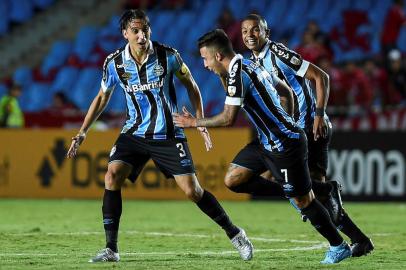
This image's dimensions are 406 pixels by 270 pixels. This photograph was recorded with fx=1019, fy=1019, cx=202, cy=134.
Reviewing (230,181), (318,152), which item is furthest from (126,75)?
(318,152)

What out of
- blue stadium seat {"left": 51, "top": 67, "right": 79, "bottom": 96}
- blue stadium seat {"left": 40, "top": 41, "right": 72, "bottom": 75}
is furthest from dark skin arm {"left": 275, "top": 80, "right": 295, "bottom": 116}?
blue stadium seat {"left": 40, "top": 41, "right": 72, "bottom": 75}

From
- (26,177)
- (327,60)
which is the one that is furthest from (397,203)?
(26,177)

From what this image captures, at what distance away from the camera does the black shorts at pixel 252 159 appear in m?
9.05

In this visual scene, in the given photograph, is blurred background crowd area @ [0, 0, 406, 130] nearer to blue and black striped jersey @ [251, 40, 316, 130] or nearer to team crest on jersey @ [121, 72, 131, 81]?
blue and black striped jersey @ [251, 40, 316, 130]

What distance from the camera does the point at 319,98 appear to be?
9391 millimetres

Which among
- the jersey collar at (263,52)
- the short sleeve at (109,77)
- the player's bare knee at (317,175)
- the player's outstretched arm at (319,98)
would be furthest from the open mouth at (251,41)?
the player's bare knee at (317,175)

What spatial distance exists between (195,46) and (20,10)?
17.4 feet

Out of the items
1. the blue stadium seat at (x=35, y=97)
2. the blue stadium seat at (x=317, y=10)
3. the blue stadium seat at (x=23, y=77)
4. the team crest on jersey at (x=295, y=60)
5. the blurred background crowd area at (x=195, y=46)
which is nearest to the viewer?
the team crest on jersey at (x=295, y=60)

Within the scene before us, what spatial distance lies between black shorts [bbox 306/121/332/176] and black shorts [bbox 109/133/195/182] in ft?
4.88

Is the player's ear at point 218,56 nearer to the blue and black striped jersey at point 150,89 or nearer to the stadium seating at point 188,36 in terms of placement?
the blue and black striped jersey at point 150,89

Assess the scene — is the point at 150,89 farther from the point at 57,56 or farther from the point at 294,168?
the point at 57,56

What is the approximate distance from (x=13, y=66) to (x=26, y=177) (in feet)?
25.5

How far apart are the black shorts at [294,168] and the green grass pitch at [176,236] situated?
630mm

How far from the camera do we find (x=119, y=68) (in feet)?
29.8
